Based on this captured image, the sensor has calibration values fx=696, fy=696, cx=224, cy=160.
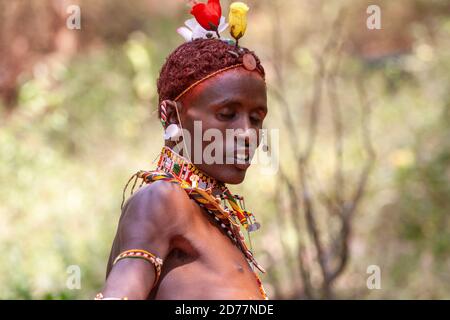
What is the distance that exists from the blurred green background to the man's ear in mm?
2299

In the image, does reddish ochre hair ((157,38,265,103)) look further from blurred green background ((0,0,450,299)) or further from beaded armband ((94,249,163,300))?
blurred green background ((0,0,450,299))

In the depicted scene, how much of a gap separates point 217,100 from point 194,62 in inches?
6.5

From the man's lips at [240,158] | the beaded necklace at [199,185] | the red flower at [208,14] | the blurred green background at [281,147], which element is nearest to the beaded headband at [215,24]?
the red flower at [208,14]

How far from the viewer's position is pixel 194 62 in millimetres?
2164

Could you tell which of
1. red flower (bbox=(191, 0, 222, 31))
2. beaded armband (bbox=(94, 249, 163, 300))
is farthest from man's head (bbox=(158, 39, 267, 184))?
beaded armband (bbox=(94, 249, 163, 300))

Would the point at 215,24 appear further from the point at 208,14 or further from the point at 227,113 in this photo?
the point at 227,113

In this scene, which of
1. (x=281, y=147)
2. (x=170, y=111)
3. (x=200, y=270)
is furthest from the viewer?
(x=281, y=147)

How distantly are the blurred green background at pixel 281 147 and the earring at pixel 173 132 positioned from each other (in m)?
2.32

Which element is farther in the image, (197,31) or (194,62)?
(197,31)

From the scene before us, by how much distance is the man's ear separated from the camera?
2.17m

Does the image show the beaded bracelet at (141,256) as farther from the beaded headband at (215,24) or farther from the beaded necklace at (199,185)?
the beaded headband at (215,24)

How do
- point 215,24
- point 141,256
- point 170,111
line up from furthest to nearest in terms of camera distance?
1. point 215,24
2. point 170,111
3. point 141,256

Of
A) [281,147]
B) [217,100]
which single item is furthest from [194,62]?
[281,147]

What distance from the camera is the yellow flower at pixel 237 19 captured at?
2.25 metres
